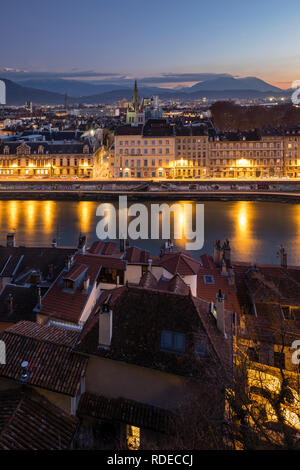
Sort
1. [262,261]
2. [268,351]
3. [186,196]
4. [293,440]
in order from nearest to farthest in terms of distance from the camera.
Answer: [293,440]
[268,351]
[262,261]
[186,196]

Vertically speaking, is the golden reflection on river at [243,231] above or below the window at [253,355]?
above

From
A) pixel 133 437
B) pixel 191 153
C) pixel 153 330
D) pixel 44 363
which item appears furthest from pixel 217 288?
pixel 191 153

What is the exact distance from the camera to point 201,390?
409 centimetres

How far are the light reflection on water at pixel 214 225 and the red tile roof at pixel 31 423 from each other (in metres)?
12.6

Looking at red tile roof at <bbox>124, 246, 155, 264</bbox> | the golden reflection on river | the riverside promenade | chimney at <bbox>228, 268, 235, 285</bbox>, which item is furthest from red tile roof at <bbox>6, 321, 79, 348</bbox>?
the riverside promenade

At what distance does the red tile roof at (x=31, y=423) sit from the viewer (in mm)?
3431

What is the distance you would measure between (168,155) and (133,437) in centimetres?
3427

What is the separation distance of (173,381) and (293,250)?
14.9m

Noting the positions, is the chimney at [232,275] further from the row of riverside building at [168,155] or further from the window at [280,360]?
the row of riverside building at [168,155]

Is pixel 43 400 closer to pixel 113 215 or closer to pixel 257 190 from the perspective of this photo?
pixel 113 215

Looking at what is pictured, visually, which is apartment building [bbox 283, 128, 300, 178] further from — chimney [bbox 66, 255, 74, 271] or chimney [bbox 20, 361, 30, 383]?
chimney [bbox 20, 361, 30, 383]

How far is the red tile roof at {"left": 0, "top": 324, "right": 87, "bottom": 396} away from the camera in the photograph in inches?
162

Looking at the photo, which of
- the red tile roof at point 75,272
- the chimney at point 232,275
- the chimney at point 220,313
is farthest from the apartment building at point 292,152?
the chimney at point 220,313

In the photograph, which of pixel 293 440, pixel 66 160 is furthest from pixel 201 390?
pixel 66 160
